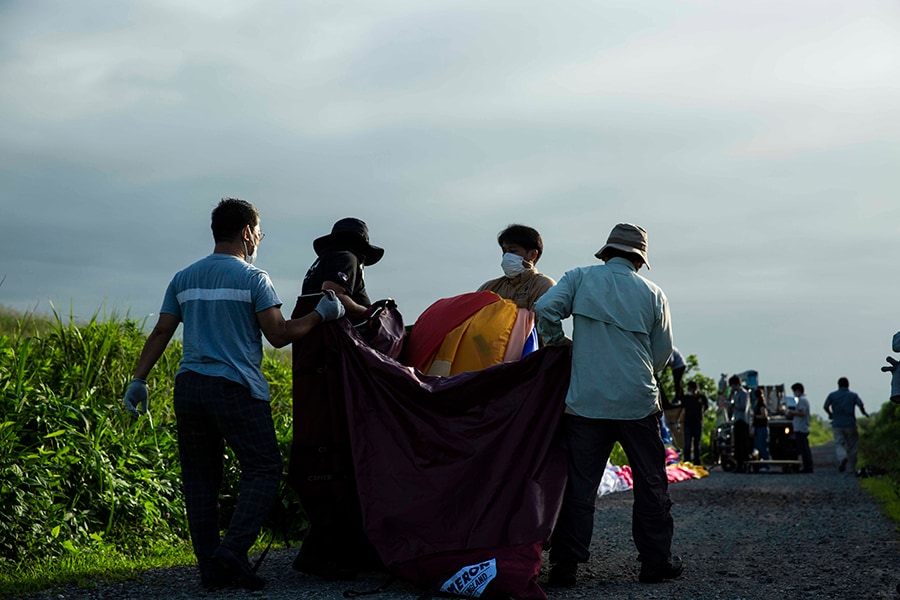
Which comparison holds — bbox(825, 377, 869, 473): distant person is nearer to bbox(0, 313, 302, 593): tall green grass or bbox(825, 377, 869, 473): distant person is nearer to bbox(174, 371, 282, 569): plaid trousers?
bbox(0, 313, 302, 593): tall green grass

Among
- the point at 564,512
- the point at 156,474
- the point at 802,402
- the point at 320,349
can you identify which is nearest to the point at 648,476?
the point at 564,512

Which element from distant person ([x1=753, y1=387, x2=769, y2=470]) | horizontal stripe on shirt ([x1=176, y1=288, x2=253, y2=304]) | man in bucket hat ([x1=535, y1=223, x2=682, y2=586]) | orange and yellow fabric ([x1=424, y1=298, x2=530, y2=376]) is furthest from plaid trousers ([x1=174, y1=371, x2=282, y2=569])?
distant person ([x1=753, y1=387, x2=769, y2=470])

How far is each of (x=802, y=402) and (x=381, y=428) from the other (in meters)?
17.5

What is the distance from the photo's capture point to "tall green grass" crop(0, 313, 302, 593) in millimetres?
6754

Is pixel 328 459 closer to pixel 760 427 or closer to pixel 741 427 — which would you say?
pixel 741 427

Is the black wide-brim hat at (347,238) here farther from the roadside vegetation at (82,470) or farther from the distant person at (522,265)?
the roadside vegetation at (82,470)

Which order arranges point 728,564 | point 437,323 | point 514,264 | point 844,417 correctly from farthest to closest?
point 844,417
point 728,564
point 514,264
point 437,323

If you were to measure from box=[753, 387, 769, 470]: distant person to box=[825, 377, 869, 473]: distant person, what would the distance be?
5.22 feet

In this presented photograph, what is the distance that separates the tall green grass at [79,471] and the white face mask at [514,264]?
10.2ft

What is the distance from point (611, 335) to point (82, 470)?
4.26 m

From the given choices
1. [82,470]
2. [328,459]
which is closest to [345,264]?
[328,459]

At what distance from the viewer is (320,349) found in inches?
229

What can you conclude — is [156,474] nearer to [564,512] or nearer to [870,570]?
[564,512]

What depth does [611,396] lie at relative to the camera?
18.7 feet
